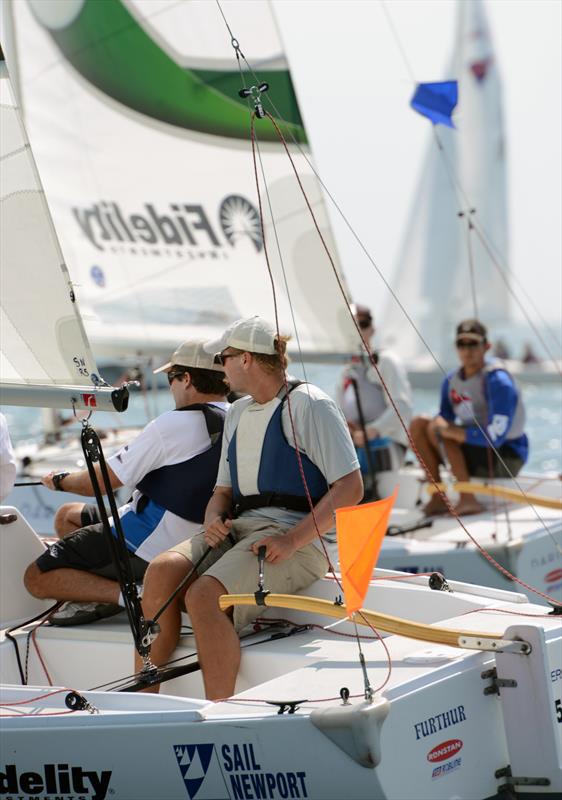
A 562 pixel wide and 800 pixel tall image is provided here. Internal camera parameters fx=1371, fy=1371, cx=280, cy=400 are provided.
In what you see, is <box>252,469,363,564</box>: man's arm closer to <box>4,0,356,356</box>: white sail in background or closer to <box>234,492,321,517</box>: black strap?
<box>234,492,321,517</box>: black strap

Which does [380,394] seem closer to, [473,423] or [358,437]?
[358,437]

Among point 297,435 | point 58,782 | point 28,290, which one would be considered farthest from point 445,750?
point 28,290

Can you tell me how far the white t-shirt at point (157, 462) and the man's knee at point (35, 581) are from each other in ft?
1.35

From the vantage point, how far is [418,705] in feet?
11.9

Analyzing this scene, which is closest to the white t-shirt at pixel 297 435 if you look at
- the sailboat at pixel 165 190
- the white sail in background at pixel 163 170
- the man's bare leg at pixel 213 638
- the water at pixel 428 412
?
the man's bare leg at pixel 213 638

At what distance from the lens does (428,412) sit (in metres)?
20.7

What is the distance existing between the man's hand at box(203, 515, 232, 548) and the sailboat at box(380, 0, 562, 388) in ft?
56.0

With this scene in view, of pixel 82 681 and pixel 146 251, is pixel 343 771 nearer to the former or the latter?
pixel 82 681

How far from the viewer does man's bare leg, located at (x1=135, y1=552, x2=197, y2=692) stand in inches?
176

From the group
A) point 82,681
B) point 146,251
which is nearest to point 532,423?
point 146,251

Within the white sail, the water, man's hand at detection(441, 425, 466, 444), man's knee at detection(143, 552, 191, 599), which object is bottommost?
the water

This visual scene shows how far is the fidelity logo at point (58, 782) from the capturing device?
376 cm

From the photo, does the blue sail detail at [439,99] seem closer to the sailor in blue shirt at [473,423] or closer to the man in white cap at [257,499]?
the sailor in blue shirt at [473,423]

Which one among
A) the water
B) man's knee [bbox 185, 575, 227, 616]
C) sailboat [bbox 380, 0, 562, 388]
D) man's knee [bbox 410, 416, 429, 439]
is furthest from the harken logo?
sailboat [bbox 380, 0, 562, 388]
